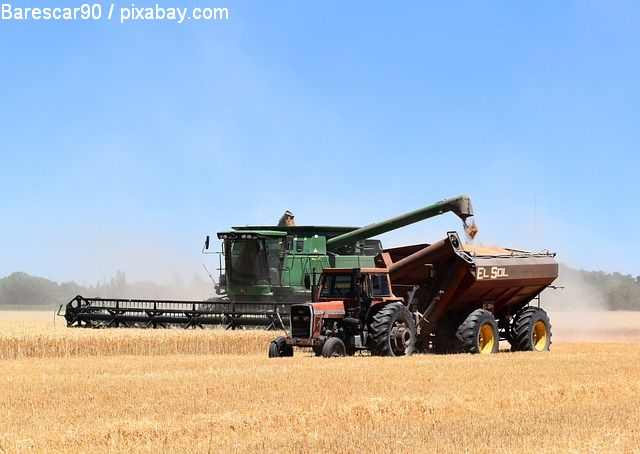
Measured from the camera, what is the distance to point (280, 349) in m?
17.9

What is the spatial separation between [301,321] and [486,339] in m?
4.40

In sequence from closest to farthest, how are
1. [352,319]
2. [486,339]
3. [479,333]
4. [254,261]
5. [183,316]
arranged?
1. [352,319]
2. [479,333]
3. [486,339]
4. [183,316]
5. [254,261]

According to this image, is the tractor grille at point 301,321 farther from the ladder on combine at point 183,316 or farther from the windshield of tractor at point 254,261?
the windshield of tractor at point 254,261

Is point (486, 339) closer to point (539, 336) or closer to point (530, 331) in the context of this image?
point (530, 331)

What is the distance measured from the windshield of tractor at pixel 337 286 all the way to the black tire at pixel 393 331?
0.65 m

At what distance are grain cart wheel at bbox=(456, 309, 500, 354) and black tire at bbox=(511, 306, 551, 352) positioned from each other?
722 mm

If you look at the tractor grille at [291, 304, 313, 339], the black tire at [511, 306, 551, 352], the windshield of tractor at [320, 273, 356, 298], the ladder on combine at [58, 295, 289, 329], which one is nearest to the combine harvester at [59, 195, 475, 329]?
the ladder on combine at [58, 295, 289, 329]

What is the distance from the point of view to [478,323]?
19.5 m

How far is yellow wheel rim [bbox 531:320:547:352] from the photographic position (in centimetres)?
2142

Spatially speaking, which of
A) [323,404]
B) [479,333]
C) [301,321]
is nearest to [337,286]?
Answer: [301,321]

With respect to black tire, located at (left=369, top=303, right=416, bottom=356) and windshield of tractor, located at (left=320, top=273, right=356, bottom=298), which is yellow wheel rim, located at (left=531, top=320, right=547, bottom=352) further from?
windshield of tractor, located at (left=320, top=273, right=356, bottom=298)

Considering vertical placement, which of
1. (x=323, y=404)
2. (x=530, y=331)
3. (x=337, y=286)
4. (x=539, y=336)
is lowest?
(x=323, y=404)

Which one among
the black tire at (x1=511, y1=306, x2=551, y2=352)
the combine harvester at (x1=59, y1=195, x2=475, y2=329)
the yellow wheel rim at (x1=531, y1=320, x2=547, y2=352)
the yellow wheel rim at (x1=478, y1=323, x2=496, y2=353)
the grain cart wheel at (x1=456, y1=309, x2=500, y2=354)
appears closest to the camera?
the grain cart wheel at (x1=456, y1=309, x2=500, y2=354)

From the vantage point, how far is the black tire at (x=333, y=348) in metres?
17.1
